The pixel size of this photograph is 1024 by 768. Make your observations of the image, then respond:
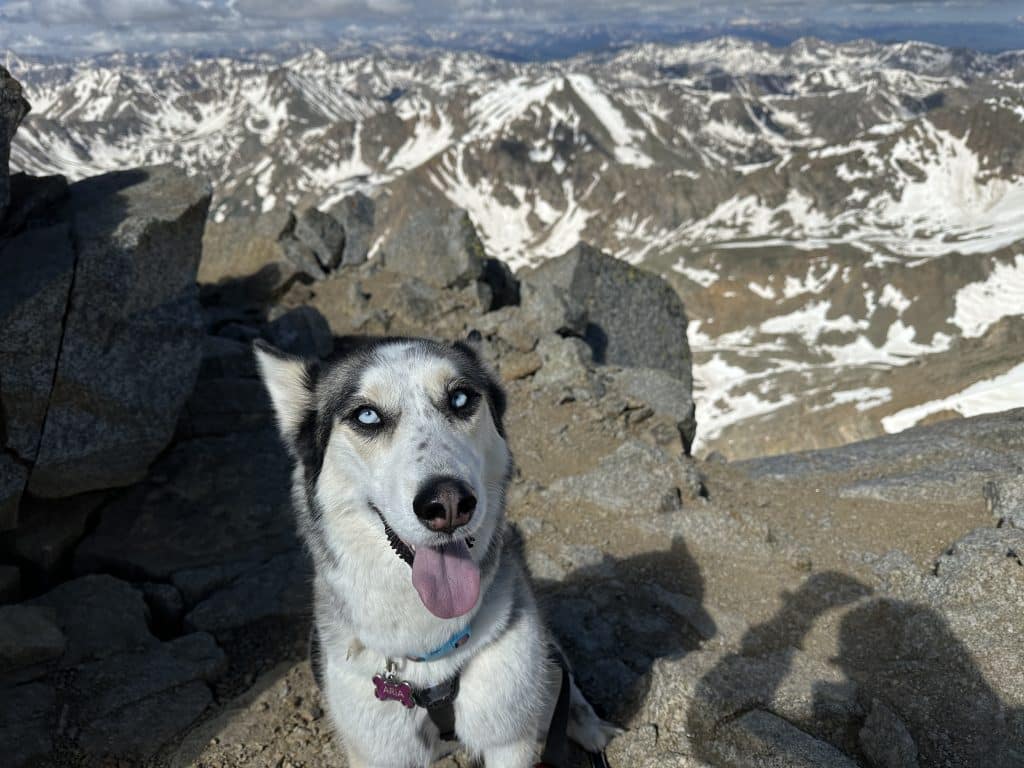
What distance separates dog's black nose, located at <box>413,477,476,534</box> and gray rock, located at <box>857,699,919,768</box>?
5188 mm

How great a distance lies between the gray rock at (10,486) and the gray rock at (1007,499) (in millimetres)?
15600

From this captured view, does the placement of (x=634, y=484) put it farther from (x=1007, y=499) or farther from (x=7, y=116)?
(x=7, y=116)

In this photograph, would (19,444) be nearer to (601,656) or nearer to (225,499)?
(225,499)

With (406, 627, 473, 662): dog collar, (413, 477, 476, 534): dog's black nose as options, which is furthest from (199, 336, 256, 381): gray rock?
(413, 477, 476, 534): dog's black nose

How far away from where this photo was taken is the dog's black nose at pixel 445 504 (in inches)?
170

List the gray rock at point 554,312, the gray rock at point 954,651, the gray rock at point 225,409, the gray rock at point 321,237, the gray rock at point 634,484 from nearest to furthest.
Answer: the gray rock at point 954,651 < the gray rock at point 634,484 < the gray rock at point 225,409 < the gray rock at point 554,312 < the gray rock at point 321,237

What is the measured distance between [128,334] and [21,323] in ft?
4.94

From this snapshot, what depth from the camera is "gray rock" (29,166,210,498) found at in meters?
10.1

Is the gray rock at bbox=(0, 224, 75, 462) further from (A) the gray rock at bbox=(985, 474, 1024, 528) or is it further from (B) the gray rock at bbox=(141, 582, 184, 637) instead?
A: (A) the gray rock at bbox=(985, 474, 1024, 528)

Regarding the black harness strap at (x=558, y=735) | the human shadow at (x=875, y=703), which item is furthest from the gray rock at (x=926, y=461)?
the black harness strap at (x=558, y=735)

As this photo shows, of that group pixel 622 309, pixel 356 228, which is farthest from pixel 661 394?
pixel 356 228

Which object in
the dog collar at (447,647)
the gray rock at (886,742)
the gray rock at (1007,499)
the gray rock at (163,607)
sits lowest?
the gray rock at (163,607)

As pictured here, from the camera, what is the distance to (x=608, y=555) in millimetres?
11047

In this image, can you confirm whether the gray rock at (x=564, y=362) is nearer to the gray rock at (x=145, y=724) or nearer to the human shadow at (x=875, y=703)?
the human shadow at (x=875, y=703)
